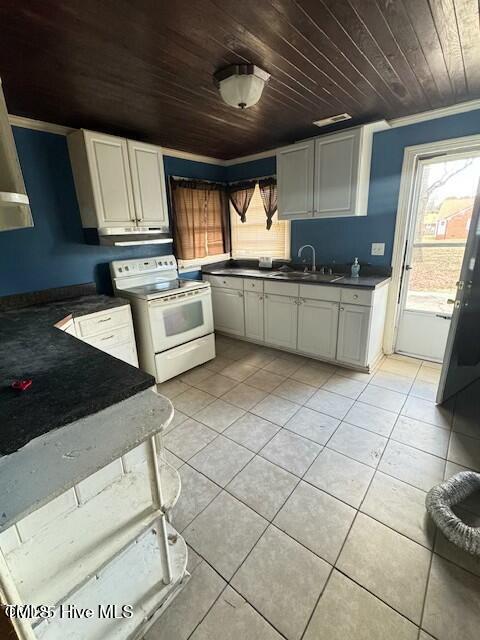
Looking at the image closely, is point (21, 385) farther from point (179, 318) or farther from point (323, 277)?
point (323, 277)

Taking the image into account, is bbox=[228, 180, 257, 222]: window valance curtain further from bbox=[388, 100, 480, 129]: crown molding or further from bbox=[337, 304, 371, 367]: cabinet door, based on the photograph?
bbox=[337, 304, 371, 367]: cabinet door

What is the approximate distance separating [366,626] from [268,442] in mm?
1061

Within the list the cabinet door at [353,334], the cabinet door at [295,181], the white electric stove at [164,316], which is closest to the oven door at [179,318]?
the white electric stove at [164,316]

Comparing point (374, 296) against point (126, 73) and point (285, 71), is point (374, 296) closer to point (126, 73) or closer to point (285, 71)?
point (285, 71)

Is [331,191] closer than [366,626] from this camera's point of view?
No

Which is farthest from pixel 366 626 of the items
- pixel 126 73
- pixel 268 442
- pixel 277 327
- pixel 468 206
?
pixel 468 206

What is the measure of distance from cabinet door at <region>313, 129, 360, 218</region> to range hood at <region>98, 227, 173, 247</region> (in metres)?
1.64

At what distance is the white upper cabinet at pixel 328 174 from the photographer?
279cm

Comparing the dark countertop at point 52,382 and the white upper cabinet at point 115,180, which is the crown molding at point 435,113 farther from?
the dark countertop at point 52,382

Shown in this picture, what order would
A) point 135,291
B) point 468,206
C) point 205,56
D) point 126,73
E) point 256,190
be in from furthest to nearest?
point 256,190
point 135,291
point 468,206
point 126,73
point 205,56

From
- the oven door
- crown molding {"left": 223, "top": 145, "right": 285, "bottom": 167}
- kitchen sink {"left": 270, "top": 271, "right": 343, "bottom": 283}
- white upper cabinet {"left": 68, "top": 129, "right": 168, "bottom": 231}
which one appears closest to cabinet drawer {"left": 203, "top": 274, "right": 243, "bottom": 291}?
kitchen sink {"left": 270, "top": 271, "right": 343, "bottom": 283}

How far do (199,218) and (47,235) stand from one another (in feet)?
5.78

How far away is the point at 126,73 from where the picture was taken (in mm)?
1739

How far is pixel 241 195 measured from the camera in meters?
3.99
